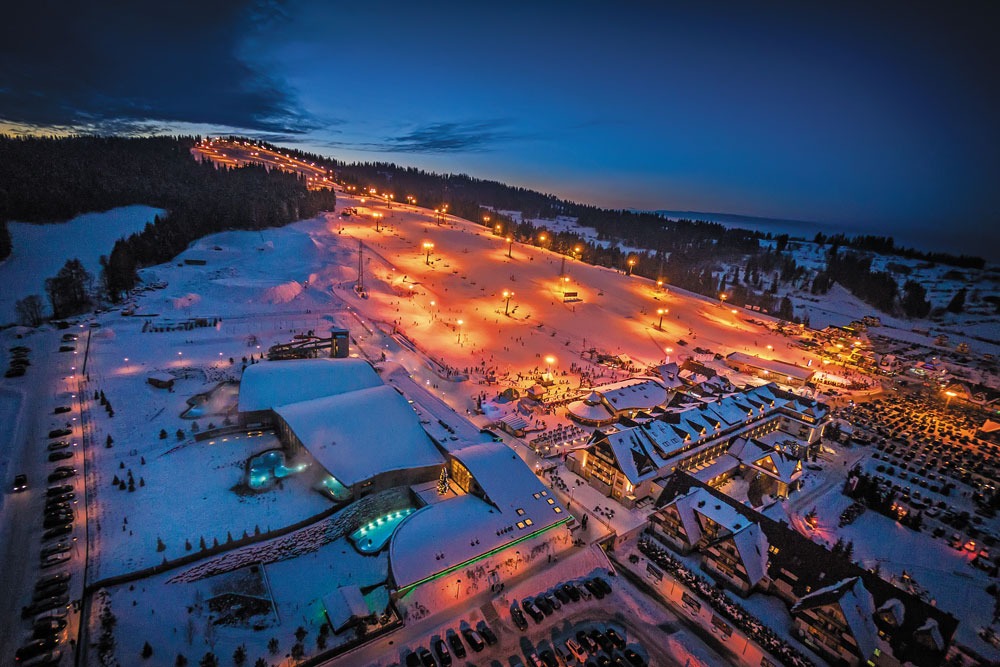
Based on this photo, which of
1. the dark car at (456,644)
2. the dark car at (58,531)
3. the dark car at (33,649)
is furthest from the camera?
the dark car at (58,531)

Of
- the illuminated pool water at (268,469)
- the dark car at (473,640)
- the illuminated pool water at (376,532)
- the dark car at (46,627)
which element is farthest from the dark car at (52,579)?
the dark car at (473,640)

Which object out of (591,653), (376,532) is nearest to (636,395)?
(591,653)

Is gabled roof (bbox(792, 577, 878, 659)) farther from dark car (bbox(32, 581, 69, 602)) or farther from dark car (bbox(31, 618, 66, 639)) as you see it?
dark car (bbox(32, 581, 69, 602))

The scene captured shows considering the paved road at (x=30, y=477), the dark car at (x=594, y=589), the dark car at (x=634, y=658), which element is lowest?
the paved road at (x=30, y=477)

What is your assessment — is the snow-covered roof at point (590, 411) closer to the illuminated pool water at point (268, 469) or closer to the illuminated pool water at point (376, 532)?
the illuminated pool water at point (376, 532)

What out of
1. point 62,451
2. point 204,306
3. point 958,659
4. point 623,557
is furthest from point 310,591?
point 204,306

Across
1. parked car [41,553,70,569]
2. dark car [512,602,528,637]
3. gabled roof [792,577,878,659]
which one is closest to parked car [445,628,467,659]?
dark car [512,602,528,637]

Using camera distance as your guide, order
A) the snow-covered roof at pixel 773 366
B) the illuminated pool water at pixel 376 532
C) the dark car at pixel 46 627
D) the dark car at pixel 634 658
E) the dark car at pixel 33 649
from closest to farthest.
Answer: the dark car at pixel 33 649 → the dark car at pixel 46 627 → the dark car at pixel 634 658 → the illuminated pool water at pixel 376 532 → the snow-covered roof at pixel 773 366

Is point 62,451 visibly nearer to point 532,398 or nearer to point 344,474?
→ point 344,474
